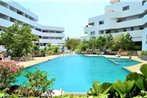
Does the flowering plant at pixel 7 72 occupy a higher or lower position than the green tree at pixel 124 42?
lower

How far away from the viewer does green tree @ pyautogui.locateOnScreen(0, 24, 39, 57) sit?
31984 millimetres

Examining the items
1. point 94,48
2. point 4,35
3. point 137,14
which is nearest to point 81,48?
point 94,48

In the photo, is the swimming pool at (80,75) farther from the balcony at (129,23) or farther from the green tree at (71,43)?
the green tree at (71,43)

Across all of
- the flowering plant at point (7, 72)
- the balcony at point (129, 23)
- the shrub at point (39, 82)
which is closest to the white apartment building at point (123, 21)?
the balcony at point (129, 23)

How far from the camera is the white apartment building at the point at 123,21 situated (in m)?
47.1

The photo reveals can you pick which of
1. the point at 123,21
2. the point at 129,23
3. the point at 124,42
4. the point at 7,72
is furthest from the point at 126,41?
the point at 7,72

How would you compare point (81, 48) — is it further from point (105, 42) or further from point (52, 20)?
point (52, 20)

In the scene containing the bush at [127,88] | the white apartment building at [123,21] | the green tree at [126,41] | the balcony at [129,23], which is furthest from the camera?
the balcony at [129,23]

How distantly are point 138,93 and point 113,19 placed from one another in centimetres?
5076

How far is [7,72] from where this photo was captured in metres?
8.27

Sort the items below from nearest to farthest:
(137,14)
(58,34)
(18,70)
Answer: (18,70) → (137,14) → (58,34)

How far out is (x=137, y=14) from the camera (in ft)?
161

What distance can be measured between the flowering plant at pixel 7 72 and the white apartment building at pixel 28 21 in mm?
31172

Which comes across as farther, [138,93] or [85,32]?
[85,32]
